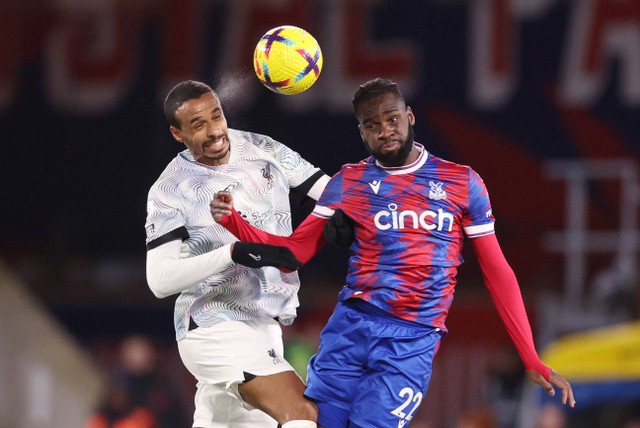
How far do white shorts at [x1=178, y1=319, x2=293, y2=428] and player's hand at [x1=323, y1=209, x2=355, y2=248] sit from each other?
56cm

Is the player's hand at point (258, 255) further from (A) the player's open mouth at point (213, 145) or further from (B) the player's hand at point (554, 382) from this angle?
(B) the player's hand at point (554, 382)

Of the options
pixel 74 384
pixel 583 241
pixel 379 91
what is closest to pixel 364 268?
pixel 379 91

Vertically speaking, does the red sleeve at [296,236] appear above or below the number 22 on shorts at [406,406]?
above

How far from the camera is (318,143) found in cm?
1231

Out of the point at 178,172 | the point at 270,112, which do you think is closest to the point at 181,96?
the point at 178,172

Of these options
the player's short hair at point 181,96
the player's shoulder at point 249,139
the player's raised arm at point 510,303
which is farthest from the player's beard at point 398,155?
the player's short hair at point 181,96

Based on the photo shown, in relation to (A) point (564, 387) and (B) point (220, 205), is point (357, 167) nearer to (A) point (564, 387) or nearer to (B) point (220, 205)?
(B) point (220, 205)

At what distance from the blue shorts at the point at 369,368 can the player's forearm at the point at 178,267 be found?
1.72 feet

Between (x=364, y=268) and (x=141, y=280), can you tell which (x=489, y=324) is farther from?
(x=364, y=268)

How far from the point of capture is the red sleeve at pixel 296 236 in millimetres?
4828

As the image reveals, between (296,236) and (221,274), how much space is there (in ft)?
1.31

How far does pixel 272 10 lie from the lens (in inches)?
496

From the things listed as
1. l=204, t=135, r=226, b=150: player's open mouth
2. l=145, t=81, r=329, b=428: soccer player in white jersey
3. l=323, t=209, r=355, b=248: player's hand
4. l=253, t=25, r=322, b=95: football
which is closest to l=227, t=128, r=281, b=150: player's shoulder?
l=145, t=81, r=329, b=428: soccer player in white jersey

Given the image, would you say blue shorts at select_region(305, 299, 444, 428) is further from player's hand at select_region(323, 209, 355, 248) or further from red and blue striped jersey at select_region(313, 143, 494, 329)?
player's hand at select_region(323, 209, 355, 248)
